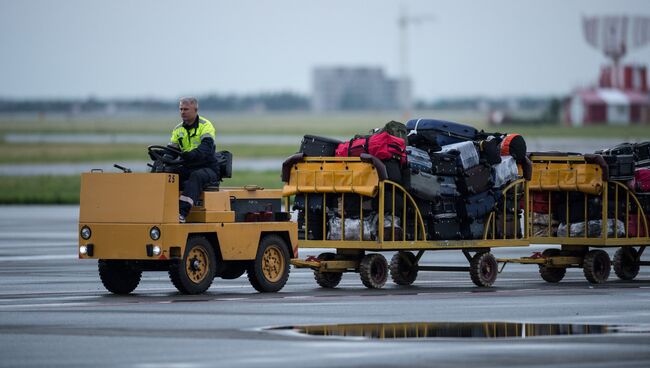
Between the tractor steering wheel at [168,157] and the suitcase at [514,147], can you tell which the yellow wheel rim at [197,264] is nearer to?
the tractor steering wheel at [168,157]

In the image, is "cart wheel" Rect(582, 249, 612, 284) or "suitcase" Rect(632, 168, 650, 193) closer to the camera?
"cart wheel" Rect(582, 249, 612, 284)

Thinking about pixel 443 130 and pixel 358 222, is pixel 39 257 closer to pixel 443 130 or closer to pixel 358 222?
pixel 358 222

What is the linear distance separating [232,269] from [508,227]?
12.9 ft

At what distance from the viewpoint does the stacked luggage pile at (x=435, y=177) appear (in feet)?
65.2

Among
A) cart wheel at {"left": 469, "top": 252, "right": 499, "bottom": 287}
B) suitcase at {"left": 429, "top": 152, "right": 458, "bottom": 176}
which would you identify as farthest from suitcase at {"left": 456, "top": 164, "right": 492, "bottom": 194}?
cart wheel at {"left": 469, "top": 252, "right": 499, "bottom": 287}

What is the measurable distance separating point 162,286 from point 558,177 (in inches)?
223

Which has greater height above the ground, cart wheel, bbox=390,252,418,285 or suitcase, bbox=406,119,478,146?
suitcase, bbox=406,119,478,146

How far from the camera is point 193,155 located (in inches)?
732

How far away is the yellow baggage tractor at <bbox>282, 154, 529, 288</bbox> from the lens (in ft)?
64.5

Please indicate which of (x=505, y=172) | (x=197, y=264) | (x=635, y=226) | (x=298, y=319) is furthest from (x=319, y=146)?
(x=298, y=319)

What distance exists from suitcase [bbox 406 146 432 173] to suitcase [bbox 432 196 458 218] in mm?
427

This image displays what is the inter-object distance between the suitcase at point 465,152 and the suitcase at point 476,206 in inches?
17.3

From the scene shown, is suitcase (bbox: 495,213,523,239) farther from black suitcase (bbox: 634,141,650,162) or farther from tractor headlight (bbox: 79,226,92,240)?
tractor headlight (bbox: 79,226,92,240)

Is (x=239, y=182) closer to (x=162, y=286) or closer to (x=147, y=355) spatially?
(x=162, y=286)
